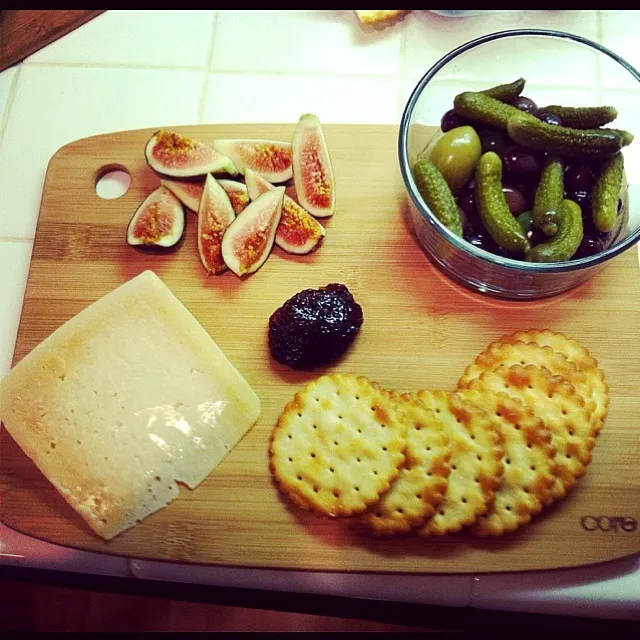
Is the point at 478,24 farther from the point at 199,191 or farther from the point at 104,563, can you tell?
the point at 104,563

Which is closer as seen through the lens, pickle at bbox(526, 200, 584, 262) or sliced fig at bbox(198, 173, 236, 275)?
pickle at bbox(526, 200, 584, 262)

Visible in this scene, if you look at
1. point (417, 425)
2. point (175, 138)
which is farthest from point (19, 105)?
point (417, 425)

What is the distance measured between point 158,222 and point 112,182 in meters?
0.22

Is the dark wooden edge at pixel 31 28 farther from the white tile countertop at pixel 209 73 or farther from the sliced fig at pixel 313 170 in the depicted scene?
the sliced fig at pixel 313 170

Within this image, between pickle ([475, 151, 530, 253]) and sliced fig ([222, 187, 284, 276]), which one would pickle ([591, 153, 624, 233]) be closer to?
pickle ([475, 151, 530, 253])

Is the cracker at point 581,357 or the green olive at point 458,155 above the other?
the green olive at point 458,155

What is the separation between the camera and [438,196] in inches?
55.9

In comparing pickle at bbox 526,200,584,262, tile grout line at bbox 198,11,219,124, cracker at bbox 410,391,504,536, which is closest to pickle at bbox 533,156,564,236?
pickle at bbox 526,200,584,262

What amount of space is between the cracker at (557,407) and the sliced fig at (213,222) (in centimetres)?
61

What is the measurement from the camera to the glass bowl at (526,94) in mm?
1395

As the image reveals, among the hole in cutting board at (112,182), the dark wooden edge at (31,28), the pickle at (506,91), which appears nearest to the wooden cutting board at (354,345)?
the hole in cutting board at (112,182)

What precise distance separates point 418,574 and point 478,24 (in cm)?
142

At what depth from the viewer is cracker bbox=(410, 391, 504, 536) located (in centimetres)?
130

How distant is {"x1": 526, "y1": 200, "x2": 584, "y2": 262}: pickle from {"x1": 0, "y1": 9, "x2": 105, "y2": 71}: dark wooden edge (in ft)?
4.51
